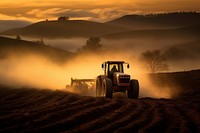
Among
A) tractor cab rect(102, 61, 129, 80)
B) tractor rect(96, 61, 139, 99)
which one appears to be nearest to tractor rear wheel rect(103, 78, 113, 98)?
tractor rect(96, 61, 139, 99)

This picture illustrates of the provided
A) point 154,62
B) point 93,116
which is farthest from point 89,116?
point 154,62

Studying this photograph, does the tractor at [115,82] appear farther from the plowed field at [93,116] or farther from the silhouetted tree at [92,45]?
the silhouetted tree at [92,45]

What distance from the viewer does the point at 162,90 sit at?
1513 inches

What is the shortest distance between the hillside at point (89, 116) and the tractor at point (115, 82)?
9.34 feet

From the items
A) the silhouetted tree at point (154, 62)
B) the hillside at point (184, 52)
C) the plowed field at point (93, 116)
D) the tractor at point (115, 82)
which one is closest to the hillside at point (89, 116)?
the plowed field at point (93, 116)

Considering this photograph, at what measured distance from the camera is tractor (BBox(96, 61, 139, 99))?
85.4ft

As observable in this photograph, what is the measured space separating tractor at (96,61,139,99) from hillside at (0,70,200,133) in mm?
2846

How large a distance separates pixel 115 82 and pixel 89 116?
9539 mm

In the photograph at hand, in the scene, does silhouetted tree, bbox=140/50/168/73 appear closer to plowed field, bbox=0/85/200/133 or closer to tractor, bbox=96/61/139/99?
tractor, bbox=96/61/139/99

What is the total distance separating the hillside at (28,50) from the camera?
99719 mm

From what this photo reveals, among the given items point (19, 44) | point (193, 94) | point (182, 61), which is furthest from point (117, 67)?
point (182, 61)

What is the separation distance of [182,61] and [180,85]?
10643cm

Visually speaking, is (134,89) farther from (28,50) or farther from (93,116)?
(28,50)

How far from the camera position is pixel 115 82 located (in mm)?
26828
